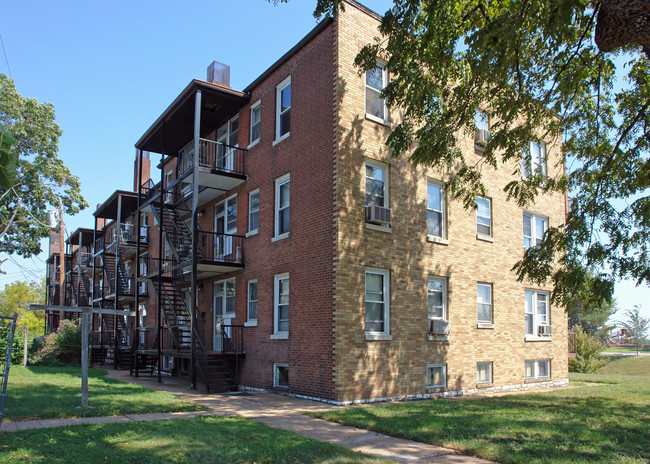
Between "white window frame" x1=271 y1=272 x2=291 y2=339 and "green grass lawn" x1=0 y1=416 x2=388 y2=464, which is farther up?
"white window frame" x1=271 y1=272 x2=291 y2=339

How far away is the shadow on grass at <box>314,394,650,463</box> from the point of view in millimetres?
7348

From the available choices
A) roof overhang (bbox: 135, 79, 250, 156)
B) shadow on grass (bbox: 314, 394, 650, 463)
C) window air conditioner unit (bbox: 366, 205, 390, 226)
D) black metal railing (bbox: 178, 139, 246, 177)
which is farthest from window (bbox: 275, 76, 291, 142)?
shadow on grass (bbox: 314, 394, 650, 463)

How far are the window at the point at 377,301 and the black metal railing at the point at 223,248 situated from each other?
16.2 feet

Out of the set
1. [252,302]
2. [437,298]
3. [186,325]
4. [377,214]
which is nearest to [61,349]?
[186,325]

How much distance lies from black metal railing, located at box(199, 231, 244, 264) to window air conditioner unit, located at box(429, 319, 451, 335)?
20.5 ft

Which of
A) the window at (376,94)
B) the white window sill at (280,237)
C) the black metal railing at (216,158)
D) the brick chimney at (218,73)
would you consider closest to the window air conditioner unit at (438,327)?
the white window sill at (280,237)

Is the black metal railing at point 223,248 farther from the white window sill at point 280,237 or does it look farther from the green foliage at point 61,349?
the green foliage at point 61,349

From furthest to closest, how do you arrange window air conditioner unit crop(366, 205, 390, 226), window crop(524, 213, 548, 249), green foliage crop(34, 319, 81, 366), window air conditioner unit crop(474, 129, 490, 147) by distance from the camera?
green foliage crop(34, 319, 81, 366) → window crop(524, 213, 548, 249) → window air conditioner unit crop(474, 129, 490, 147) → window air conditioner unit crop(366, 205, 390, 226)

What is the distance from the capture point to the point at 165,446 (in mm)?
7293

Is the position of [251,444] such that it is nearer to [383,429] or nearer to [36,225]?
[383,429]

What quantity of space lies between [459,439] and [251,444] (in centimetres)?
323

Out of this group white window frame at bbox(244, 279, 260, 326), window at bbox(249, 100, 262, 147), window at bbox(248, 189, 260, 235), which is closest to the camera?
white window frame at bbox(244, 279, 260, 326)

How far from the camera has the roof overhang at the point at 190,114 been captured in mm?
16797

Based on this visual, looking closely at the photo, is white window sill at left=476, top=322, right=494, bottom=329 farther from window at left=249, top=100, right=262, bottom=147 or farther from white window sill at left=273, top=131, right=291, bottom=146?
window at left=249, top=100, right=262, bottom=147
